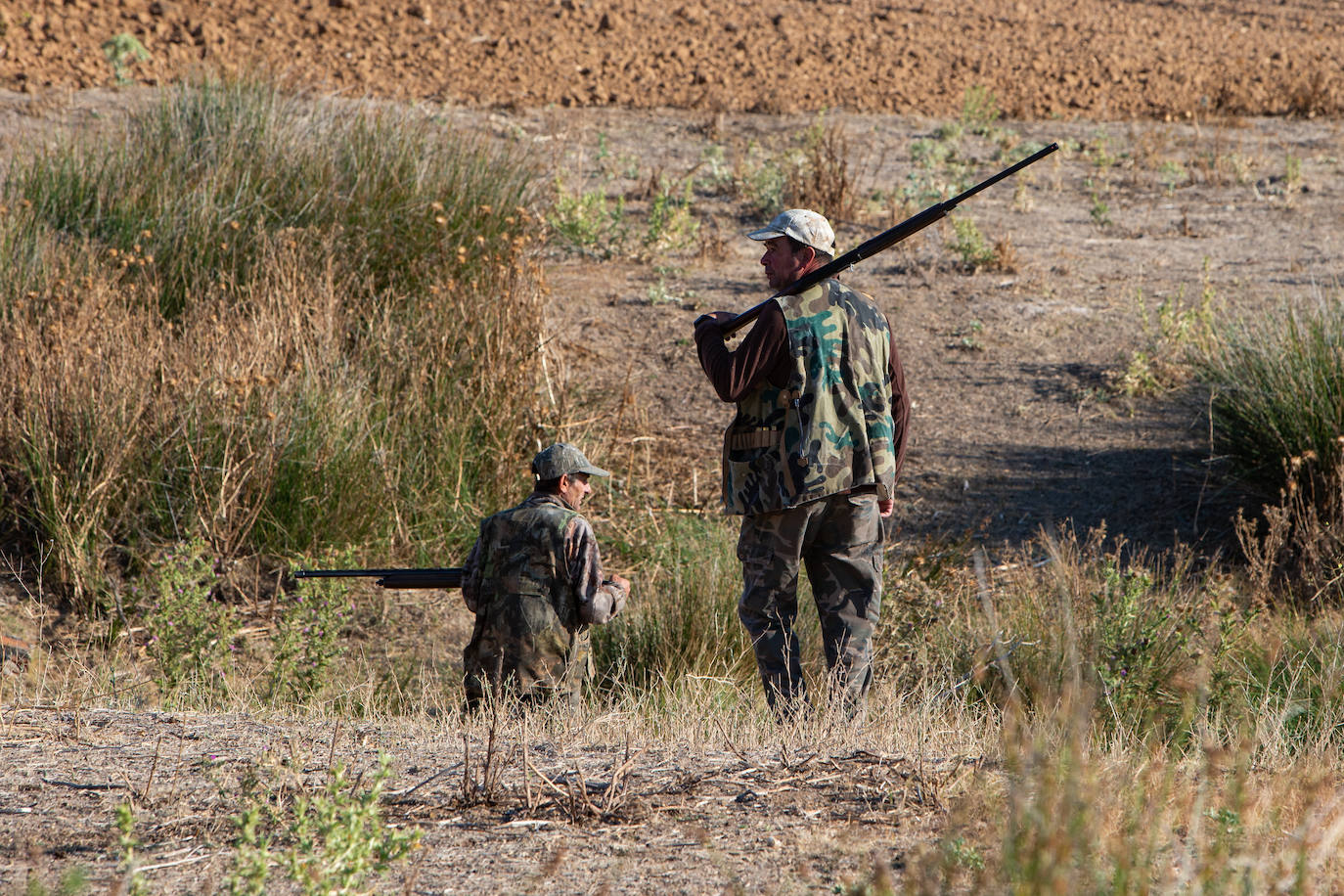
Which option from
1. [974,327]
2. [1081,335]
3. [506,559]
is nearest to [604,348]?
[974,327]

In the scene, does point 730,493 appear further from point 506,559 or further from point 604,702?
point 604,702

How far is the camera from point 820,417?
411 centimetres

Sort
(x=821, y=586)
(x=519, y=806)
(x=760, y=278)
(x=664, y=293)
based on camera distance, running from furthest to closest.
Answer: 1. (x=760, y=278)
2. (x=664, y=293)
3. (x=821, y=586)
4. (x=519, y=806)

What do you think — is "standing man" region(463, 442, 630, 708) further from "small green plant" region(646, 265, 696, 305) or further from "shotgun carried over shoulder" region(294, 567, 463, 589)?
"small green plant" region(646, 265, 696, 305)

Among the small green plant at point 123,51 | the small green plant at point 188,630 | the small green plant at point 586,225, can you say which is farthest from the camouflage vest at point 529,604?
the small green plant at point 123,51

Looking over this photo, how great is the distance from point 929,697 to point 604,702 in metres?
1.48

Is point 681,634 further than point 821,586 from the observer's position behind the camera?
Yes

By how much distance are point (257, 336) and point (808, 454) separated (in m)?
3.62

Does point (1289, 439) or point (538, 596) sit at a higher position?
point (1289, 439)

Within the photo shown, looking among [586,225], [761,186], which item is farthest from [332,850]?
[761,186]

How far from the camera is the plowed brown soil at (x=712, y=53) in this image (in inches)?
558

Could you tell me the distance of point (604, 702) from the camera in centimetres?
536

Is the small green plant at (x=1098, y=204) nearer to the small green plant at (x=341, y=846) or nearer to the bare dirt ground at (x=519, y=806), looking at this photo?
the bare dirt ground at (x=519, y=806)

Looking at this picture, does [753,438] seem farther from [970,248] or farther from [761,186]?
[761,186]
